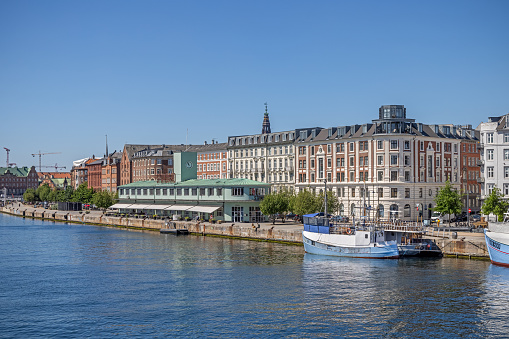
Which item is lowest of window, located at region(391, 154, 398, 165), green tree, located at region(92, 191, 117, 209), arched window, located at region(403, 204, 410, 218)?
arched window, located at region(403, 204, 410, 218)

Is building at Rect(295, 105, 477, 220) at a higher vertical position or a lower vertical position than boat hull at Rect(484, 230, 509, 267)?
higher

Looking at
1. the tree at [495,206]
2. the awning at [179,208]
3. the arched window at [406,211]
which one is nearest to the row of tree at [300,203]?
the arched window at [406,211]

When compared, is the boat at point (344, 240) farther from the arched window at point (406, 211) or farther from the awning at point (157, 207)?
the awning at point (157, 207)

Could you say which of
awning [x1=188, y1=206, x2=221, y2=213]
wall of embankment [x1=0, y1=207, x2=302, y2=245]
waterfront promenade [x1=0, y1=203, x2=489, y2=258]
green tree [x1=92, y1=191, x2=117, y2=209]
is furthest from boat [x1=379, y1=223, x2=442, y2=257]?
green tree [x1=92, y1=191, x2=117, y2=209]

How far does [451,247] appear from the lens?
247ft

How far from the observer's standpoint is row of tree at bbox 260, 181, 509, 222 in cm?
10019

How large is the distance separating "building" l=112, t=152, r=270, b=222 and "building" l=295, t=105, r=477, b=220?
14.8 metres

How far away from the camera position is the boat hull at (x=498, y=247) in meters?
67.6

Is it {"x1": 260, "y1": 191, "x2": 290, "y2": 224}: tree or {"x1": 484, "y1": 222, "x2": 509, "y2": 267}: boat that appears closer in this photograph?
{"x1": 484, "y1": 222, "x2": 509, "y2": 267}: boat

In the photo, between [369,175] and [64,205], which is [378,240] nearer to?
[369,175]

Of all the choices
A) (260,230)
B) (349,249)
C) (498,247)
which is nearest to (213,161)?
(260,230)

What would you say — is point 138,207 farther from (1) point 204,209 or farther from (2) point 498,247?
(2) point 498,247

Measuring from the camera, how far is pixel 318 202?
10925 centimetres

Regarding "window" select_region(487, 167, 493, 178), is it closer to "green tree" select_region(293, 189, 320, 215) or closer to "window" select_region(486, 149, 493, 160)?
"window" select_region(486, 149, 493, 160)
